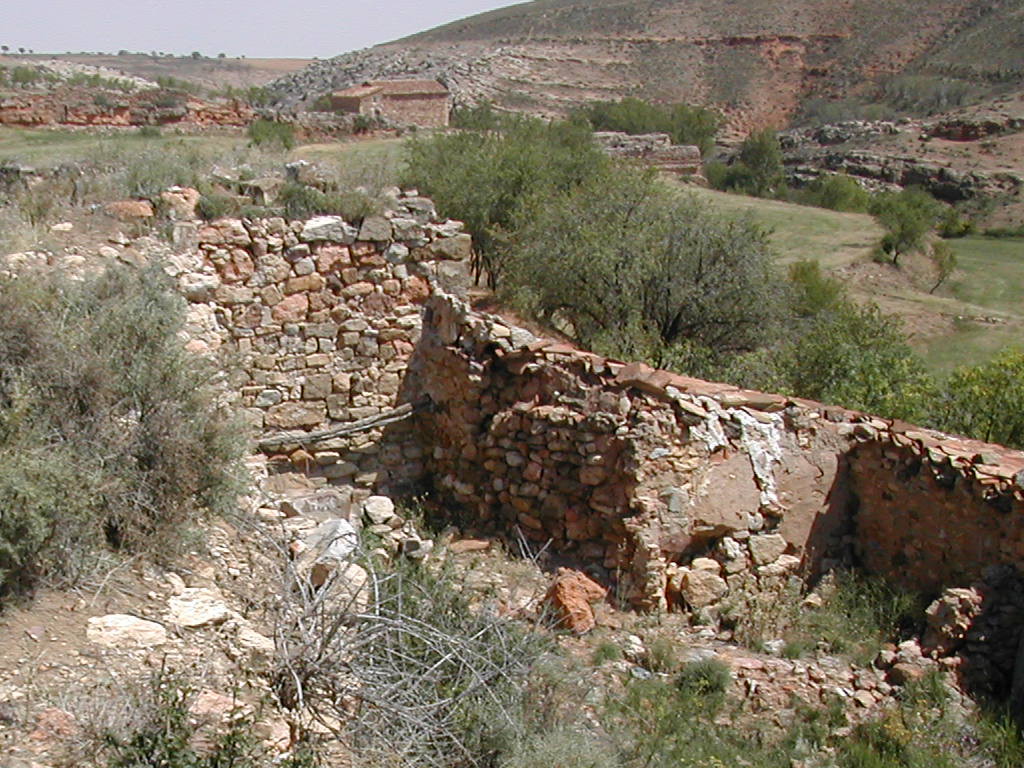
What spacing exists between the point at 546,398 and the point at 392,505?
1569mm

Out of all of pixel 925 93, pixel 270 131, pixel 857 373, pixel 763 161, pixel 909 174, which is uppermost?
pixel 925 93

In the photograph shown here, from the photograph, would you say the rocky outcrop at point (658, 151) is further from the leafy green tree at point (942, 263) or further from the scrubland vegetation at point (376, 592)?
the scrubland vegetation at point (376, 592)

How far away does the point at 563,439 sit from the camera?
7496mm

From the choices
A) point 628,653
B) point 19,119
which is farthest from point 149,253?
point 19,119

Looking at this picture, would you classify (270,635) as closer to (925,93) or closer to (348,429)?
(348,429)

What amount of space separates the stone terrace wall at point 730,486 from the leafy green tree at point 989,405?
2.42 meters

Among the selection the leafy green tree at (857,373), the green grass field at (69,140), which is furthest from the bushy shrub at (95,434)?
the green grass field at (69,140)

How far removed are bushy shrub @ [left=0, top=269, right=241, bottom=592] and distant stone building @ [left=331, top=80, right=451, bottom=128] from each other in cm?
2870

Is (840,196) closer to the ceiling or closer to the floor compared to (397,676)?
closer to the floor

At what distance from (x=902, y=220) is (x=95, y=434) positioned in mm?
28667

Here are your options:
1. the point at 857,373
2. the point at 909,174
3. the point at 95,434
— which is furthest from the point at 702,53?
the point at 95,434

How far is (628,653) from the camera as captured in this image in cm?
622

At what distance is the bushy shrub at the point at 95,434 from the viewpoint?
412 cm

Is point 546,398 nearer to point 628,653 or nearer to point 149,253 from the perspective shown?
point 628,653
